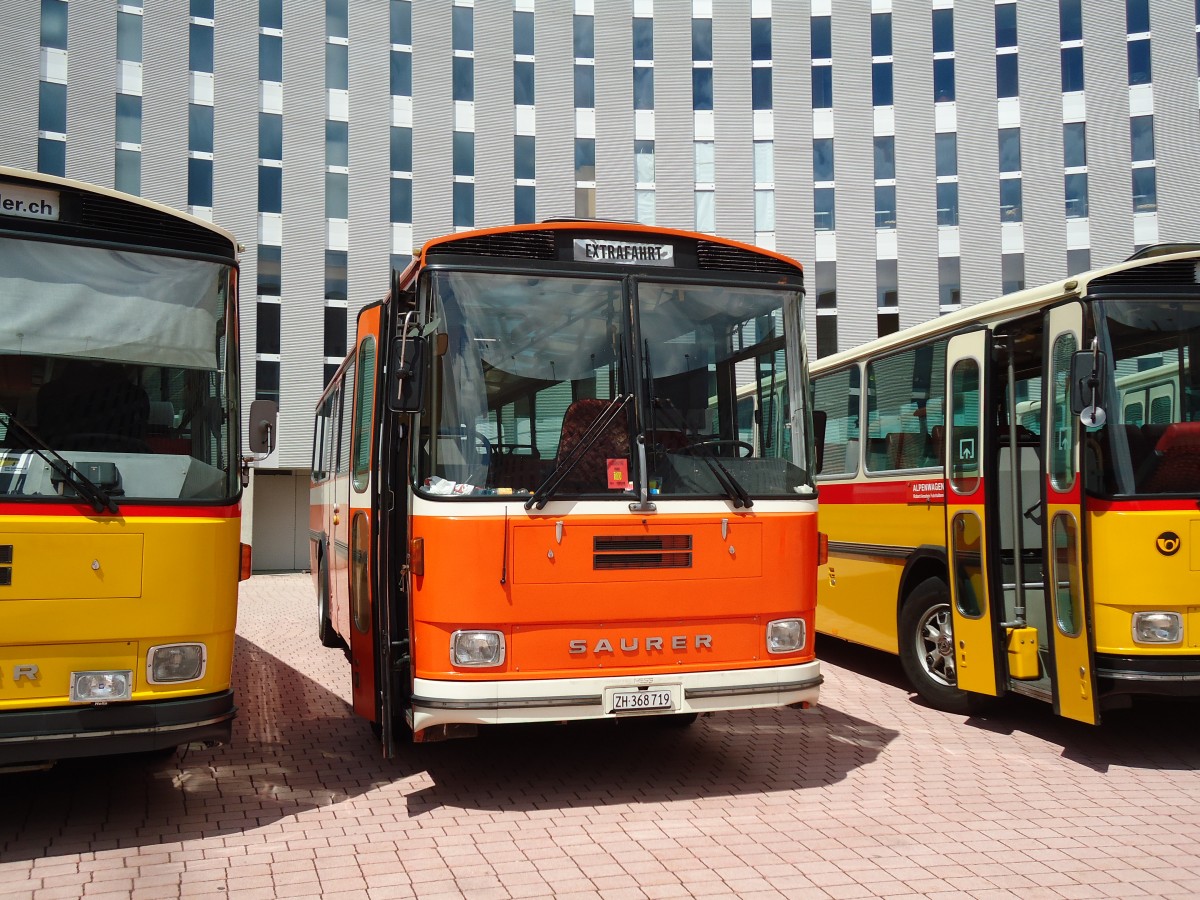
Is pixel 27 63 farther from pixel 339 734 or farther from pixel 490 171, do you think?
pixel 339 734

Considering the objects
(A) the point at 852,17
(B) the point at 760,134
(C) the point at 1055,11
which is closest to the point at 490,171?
(B) the point at 760,134

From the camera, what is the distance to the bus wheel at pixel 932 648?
9.12 metres

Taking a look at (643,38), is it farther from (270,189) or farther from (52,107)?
(52,107)

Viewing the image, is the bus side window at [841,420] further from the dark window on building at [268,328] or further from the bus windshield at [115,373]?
the dark window on building at [268,328]

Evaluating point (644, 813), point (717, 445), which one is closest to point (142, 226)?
point (717, 445)

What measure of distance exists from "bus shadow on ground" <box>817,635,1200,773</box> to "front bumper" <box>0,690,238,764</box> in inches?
217

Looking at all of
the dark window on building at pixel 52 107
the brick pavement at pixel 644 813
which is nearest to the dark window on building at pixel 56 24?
the dark window on building at pixel 52 107

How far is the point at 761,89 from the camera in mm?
39594

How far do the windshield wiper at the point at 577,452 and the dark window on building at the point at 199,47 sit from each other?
35.1 metres

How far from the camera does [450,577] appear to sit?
248 inches

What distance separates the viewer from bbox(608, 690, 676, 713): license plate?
6.44 meters

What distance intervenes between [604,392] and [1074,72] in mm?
37750

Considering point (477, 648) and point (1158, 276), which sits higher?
point (1158, 276)

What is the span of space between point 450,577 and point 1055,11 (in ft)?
129
